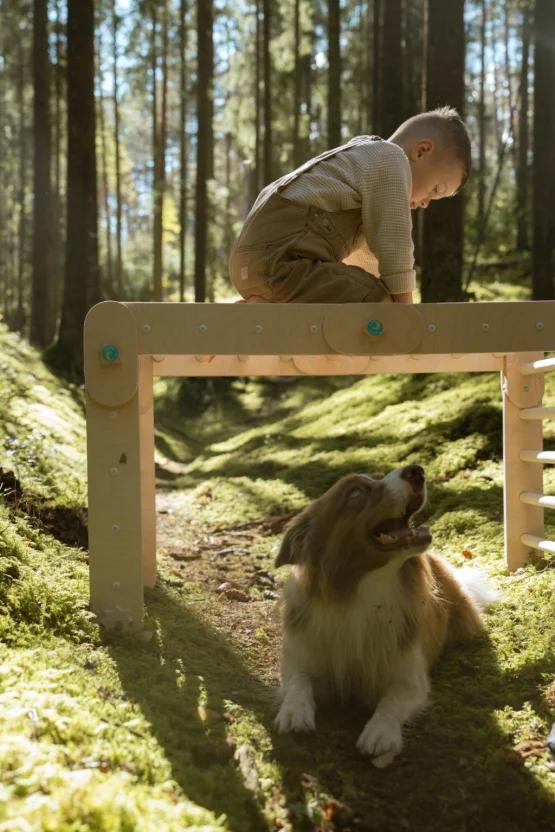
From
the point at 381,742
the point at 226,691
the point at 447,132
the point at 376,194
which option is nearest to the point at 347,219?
the point at 376,194

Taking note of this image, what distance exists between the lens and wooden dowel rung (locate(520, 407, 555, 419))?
12.2 ft

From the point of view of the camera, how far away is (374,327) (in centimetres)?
326

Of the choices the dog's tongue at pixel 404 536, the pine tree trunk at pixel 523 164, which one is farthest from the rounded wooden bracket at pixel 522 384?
the pine tree trunk at pixel 523 164

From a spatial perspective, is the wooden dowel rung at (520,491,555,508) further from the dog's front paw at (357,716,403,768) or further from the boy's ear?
the boy's ear

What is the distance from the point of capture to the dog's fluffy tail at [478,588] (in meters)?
3.81

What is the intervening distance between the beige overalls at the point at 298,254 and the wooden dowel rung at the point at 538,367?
837 mm

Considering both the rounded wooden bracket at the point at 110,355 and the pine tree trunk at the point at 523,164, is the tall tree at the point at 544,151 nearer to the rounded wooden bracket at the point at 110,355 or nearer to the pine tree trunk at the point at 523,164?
the rounded wooden bracket at the point at 110,355

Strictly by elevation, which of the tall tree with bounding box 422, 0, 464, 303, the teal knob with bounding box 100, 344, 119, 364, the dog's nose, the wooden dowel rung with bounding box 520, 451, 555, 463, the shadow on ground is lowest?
the shadow on ground

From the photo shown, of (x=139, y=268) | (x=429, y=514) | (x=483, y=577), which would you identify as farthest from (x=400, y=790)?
(x=139, y=268)

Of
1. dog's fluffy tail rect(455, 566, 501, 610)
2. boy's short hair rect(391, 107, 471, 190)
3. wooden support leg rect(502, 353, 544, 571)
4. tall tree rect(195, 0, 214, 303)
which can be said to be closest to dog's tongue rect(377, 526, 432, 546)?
dog's fluffy tail rect(455, 566, 501, 610)

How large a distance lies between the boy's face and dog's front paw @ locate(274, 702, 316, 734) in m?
2.36

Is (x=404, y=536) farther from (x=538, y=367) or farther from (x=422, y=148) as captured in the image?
(x=422, y=148)

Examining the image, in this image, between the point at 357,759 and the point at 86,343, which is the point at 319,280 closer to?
the point at 86,343

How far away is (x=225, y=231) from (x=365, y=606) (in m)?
20.3
